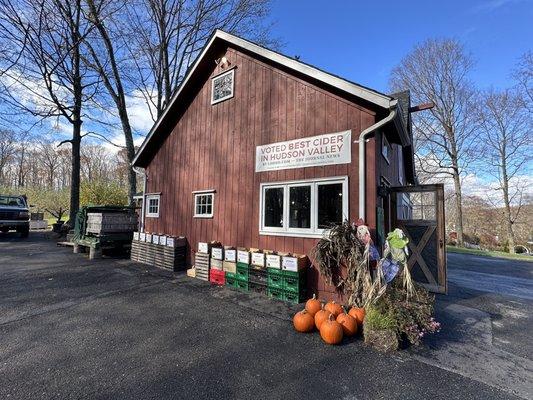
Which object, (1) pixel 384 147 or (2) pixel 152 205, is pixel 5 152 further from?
(1) pixel 384 147

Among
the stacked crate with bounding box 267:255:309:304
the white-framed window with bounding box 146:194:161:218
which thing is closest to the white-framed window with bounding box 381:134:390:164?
the stacked crate with bounding box 267:255:309:304

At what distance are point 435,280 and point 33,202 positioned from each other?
34267 mm

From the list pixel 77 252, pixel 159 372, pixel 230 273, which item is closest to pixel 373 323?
pixel 159 372

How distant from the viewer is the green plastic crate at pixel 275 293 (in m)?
5.66

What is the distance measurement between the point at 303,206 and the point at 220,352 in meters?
3.42

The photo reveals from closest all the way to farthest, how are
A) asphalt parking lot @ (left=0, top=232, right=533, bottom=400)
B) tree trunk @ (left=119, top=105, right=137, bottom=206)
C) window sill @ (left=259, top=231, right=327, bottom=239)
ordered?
asphalt parking lot @ (left=0, top=232, right=533, bottom=400), window sill @ (left=259, top=231, right=327, bottom=239), tree trunk @ (left=119, top=105, right=137, bottom=206)

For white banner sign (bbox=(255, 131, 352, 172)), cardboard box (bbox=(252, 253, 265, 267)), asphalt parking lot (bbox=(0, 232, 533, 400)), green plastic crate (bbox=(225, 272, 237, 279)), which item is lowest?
asphalt parking lot (bbox=(0, 232, 533, 400))

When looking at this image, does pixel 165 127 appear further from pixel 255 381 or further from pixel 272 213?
pixel 255 381

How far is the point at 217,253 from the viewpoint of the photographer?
691 centimetres

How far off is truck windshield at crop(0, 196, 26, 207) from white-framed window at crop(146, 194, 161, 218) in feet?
34.4

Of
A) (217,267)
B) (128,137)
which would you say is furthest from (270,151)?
(128,137)

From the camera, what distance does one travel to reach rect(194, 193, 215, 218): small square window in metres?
8.18

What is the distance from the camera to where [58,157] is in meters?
43.6

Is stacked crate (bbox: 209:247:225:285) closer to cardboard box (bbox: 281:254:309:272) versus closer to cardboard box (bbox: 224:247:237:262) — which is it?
cardboard box (bbox: 224:247:237:262)
